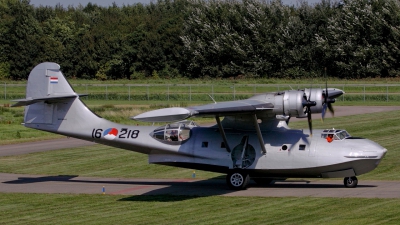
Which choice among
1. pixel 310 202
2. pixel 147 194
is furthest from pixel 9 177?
pixel 310 202

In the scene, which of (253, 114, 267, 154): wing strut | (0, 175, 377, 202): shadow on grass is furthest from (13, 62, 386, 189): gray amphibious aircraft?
(0, 175, 377, 202): shadow on grass

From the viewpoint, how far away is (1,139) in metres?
45.1

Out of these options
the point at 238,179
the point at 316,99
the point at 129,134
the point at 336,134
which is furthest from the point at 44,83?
the point at 336,134

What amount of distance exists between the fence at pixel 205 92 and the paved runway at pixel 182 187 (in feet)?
125

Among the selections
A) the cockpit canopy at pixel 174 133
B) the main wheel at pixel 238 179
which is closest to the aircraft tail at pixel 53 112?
the cockpit canopy at pixel 174 133

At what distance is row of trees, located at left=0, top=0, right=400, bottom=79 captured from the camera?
86.1m

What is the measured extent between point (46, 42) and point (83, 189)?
80.6 m

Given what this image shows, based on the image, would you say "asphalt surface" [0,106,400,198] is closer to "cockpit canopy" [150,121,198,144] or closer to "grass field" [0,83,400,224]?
"grass field" [0,83,400,224]

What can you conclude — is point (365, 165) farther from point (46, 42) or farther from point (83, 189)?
point (46, 42)

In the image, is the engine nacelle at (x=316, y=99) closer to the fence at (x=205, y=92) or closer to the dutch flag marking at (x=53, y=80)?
the dutch flag marking at (x=53, y=80)

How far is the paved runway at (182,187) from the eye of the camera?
24234 millimetres

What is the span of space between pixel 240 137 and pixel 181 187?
343 centimetres

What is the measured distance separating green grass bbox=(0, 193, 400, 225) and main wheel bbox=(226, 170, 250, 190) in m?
1.56

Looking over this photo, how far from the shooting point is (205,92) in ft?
266
